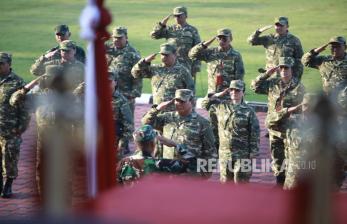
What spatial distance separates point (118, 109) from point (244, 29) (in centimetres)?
1162

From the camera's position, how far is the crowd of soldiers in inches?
345

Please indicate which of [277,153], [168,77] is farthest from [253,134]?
[168,77]

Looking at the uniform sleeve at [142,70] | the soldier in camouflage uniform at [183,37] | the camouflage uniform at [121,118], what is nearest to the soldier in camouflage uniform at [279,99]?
the uniform sleeve at [142,70]

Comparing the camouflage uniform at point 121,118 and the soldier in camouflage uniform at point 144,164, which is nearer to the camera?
the soldier in camouflage uniform at point 144,164

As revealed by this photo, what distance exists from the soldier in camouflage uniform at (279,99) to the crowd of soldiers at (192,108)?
0.04 ft

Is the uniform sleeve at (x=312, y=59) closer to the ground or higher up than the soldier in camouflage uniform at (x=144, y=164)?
higher up

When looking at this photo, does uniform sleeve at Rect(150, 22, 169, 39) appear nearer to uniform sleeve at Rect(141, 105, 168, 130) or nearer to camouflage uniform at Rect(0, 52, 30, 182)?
camouflage uniform at Rect(0, 52, 30, 182)

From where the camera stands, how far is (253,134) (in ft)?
32.1

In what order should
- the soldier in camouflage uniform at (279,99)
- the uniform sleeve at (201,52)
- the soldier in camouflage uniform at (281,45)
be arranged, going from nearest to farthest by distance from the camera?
1. the soldier in camouflage uniform at (279,99)
2. the uniform sleeve at (201,52)
3. the soldier in camouflage uniform at (281,45)

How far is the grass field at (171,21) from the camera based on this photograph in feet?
65.5

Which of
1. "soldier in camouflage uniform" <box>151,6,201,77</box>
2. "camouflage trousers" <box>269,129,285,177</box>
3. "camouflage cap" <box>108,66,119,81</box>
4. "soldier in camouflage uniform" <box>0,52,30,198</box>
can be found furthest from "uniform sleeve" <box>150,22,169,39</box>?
"soldier in camouflage uniform" <box>0,52,30,198</box>

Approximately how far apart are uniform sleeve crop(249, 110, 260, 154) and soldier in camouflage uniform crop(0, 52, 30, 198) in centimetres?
252

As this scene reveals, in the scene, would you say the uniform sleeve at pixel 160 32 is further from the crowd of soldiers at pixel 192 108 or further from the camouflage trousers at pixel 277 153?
the camouflage trousers at pixel 277 153

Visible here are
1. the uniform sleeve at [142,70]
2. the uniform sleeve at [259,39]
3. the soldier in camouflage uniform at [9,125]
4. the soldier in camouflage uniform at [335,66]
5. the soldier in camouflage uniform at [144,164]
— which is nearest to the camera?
the soldier in camouflage uniform at [144,164]
